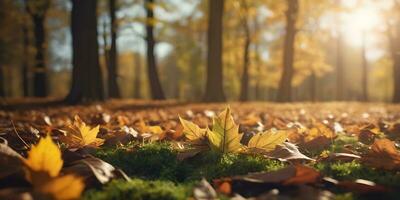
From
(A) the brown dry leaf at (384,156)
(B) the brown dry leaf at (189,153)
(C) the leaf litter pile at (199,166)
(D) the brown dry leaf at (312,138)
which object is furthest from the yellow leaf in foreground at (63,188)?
(D) the brown dry leaf at (312,138)

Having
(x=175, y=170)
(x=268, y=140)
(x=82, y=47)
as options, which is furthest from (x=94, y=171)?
(x=82, y=47)

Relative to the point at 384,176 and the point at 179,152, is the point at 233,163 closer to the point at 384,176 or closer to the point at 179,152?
the point at 179,152

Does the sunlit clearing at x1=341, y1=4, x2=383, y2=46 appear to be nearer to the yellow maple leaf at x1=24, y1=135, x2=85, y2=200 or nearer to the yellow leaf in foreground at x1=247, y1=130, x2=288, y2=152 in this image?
the yellow leaf in foreground at x1=247, y1=130, x2=288, y2=152

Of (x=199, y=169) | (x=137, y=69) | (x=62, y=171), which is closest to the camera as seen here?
(x=62, y=171)

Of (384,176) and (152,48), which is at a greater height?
(152,48)

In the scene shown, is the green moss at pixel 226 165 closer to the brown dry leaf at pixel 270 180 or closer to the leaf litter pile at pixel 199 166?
the leaf litter pile at pixel 199 166

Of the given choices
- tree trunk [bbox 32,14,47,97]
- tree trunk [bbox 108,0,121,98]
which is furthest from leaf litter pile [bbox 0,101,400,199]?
tree trunk [bbox 32,14,47,97]

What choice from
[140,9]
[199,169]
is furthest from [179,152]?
[140,9]
